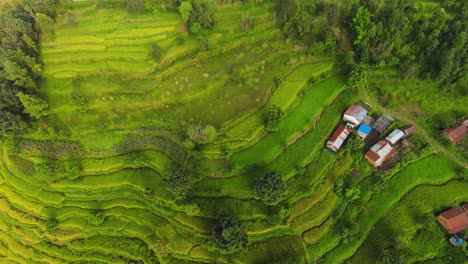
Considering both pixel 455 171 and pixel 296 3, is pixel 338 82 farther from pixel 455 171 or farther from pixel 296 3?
pixel 455 171

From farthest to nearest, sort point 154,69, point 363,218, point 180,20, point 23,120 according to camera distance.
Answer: point 180,20, point 154,69, point 23,120, point 363,218

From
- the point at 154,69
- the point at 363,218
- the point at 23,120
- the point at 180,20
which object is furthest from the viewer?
the point at 180,20

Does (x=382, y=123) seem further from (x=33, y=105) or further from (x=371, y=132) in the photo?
(x=33, y=105)

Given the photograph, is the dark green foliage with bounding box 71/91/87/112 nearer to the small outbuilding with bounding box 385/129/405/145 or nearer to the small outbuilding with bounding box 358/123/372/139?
the small outbuilding with bounding box 358/123/372/139

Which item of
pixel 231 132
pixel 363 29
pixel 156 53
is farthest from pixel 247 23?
pixel 231 132

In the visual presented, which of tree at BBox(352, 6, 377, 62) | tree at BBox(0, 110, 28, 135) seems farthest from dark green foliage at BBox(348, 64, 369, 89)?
tree at BBox(0, 110, 28, 135)

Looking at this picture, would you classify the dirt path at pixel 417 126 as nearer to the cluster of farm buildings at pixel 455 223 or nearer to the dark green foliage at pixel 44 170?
the cluster of farm buildings at pixel 455 223

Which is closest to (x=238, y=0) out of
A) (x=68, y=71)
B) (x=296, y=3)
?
(x=296, y=3)
